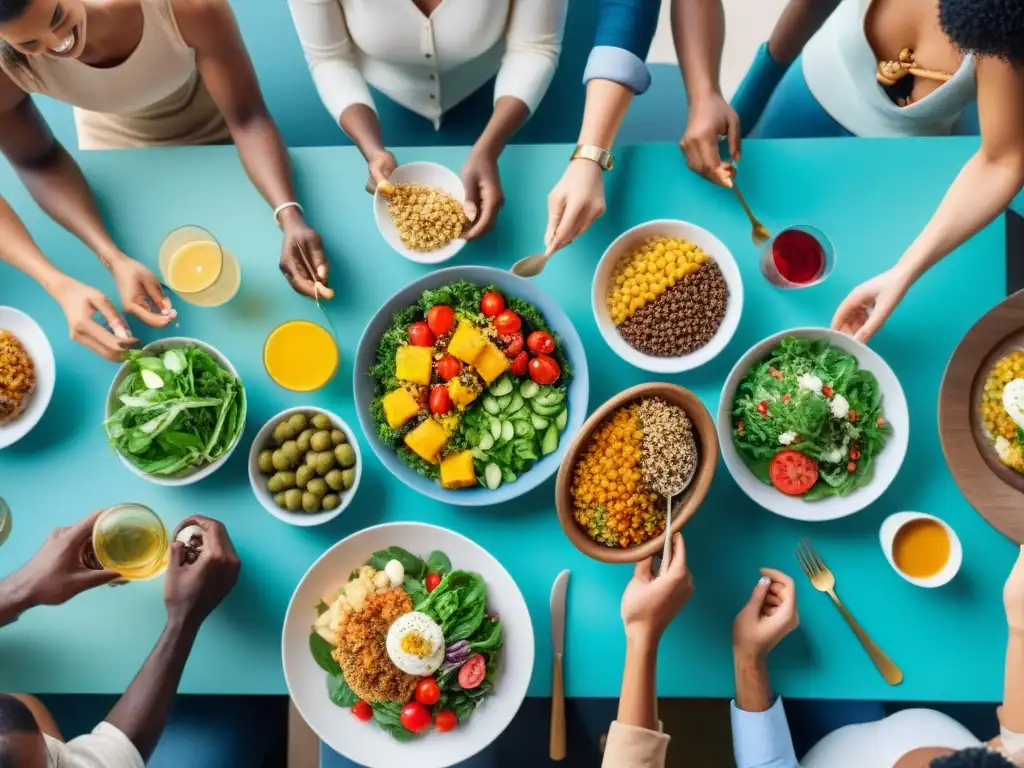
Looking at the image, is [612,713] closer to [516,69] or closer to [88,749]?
[88,749]

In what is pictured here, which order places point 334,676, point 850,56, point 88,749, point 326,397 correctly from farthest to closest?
point 850,56 < point 326,397 < point 334,676 < point 88,749

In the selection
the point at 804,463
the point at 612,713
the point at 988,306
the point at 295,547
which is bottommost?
the point at 612,713

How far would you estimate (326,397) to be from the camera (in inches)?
62.1

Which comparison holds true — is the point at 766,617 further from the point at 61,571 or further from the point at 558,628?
the point at 61,571

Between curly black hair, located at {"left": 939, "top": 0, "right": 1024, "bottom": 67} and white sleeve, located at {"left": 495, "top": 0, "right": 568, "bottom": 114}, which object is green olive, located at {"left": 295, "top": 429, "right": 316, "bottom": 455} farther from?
curly black hair, located at {"left": 939, "top": 0, "right": 1024, "bottom": 67}

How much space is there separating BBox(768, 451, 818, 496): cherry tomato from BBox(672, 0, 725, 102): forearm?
2.93 feet

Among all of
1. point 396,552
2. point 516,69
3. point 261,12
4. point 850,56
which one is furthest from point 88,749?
point 850,56

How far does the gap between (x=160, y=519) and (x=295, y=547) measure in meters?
0.30

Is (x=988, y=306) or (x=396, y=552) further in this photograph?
(x=988, y=306)

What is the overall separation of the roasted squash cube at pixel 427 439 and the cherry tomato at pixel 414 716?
0.51 metres

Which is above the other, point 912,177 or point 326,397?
point 912,177

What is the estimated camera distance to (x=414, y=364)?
1440 millimetres

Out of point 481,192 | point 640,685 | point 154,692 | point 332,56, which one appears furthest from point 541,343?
point 154,692

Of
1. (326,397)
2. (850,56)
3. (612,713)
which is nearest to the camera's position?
(326,397)
